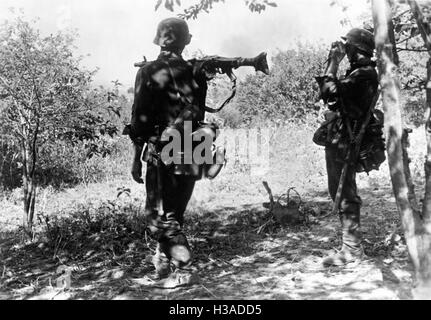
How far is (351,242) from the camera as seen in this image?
404cm

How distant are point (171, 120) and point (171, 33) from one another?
2.41ft

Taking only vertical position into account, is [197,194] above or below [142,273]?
above

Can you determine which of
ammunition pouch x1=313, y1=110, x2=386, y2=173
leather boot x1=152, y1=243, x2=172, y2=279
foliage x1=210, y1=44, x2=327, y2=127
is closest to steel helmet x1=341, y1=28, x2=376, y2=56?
ammunition pouch x1=313, y1=110, x2=386, y2=173

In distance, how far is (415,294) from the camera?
2.85 meters

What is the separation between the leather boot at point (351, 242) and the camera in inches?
157

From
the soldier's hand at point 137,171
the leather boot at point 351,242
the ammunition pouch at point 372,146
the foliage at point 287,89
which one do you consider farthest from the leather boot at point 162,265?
the foliage at point 287,89

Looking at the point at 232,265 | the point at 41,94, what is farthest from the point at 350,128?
the point at 41,94

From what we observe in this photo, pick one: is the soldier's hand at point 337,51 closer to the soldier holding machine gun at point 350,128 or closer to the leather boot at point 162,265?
the soldier holding machine gun at point 350,128

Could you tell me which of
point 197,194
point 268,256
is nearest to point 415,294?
point 268,256

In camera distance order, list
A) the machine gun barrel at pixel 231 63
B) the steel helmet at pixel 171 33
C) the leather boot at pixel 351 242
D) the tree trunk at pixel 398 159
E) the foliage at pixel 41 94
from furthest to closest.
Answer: the foliage at pixel 41 94
the leather boot at pixel 351 242
the steel helmet at pixel 171 33
the machine gun barrel at pixel 231 63
the tree trunk at pixel 398 159

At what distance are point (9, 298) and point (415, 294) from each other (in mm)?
3035

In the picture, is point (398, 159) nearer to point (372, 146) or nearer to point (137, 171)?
point (372, 146)

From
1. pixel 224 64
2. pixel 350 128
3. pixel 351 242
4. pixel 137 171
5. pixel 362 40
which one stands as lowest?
pixel 351 242
